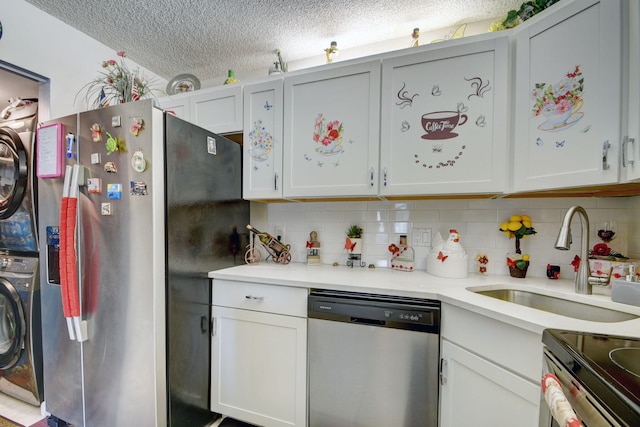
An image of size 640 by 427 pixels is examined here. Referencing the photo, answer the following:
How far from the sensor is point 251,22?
172cm

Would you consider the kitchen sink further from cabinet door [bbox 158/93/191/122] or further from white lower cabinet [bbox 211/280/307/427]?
cabinet door [bbox 158/93/191/122]

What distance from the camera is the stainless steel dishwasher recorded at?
113 cm

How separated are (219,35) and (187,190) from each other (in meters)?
1.29

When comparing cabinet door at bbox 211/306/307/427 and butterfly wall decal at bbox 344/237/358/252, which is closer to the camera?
cabinet door at bbox 211/306/307/427

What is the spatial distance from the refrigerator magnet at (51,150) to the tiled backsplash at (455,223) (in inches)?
46.1

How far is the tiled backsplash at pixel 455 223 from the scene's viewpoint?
1371mm

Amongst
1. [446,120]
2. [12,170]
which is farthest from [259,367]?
[12,170]

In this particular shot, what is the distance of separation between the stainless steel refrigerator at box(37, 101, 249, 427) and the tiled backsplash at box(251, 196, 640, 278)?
28.9 inches

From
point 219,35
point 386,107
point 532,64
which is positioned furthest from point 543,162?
point 219,35

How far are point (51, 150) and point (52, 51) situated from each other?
872mm

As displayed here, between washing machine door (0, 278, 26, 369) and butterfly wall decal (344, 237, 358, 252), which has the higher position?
butterfly wall decal (344, 237, 358, 252)

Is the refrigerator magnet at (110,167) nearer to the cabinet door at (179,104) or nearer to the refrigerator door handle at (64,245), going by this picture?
the refrigerator door handle at (64,245)

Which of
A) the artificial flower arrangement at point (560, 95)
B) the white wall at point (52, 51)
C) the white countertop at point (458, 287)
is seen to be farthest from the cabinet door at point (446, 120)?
the white wall at point (52, 51)

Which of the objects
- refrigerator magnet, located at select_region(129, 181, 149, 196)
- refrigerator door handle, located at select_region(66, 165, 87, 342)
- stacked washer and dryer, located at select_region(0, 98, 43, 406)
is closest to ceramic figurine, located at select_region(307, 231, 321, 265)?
refrigerator magnet, located at select_region(129, 181, 149, 196)
